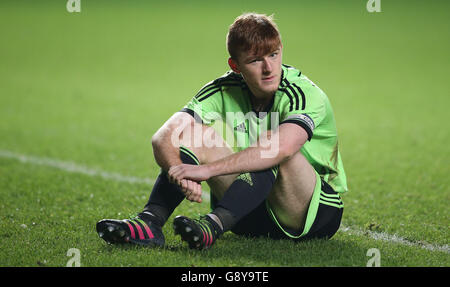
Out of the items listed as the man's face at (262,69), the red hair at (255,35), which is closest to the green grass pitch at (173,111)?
the man's face at (262,69)

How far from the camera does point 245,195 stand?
3.67m

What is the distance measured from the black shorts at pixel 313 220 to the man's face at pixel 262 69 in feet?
2.14

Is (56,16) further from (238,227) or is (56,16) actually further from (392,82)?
(238,227)

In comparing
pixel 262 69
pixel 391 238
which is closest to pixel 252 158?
pixel 262 69

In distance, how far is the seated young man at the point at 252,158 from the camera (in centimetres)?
368

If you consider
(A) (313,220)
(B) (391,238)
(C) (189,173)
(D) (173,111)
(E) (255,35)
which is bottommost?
(D) (173,111)

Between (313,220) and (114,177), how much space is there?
298cm

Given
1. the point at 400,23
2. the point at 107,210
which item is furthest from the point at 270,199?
the point at 400,23

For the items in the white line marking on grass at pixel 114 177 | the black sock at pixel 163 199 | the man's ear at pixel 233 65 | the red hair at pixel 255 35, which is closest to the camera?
the red hair at pixel 255 35

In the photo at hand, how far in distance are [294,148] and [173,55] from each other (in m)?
13.4

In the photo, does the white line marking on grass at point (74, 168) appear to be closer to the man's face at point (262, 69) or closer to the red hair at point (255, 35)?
the man's face at point (262, 69)

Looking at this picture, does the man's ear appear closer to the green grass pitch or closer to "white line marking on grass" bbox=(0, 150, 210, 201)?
the green grass pitch

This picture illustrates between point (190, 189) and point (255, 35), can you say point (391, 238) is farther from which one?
point (255, 35)

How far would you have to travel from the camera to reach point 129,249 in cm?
380
